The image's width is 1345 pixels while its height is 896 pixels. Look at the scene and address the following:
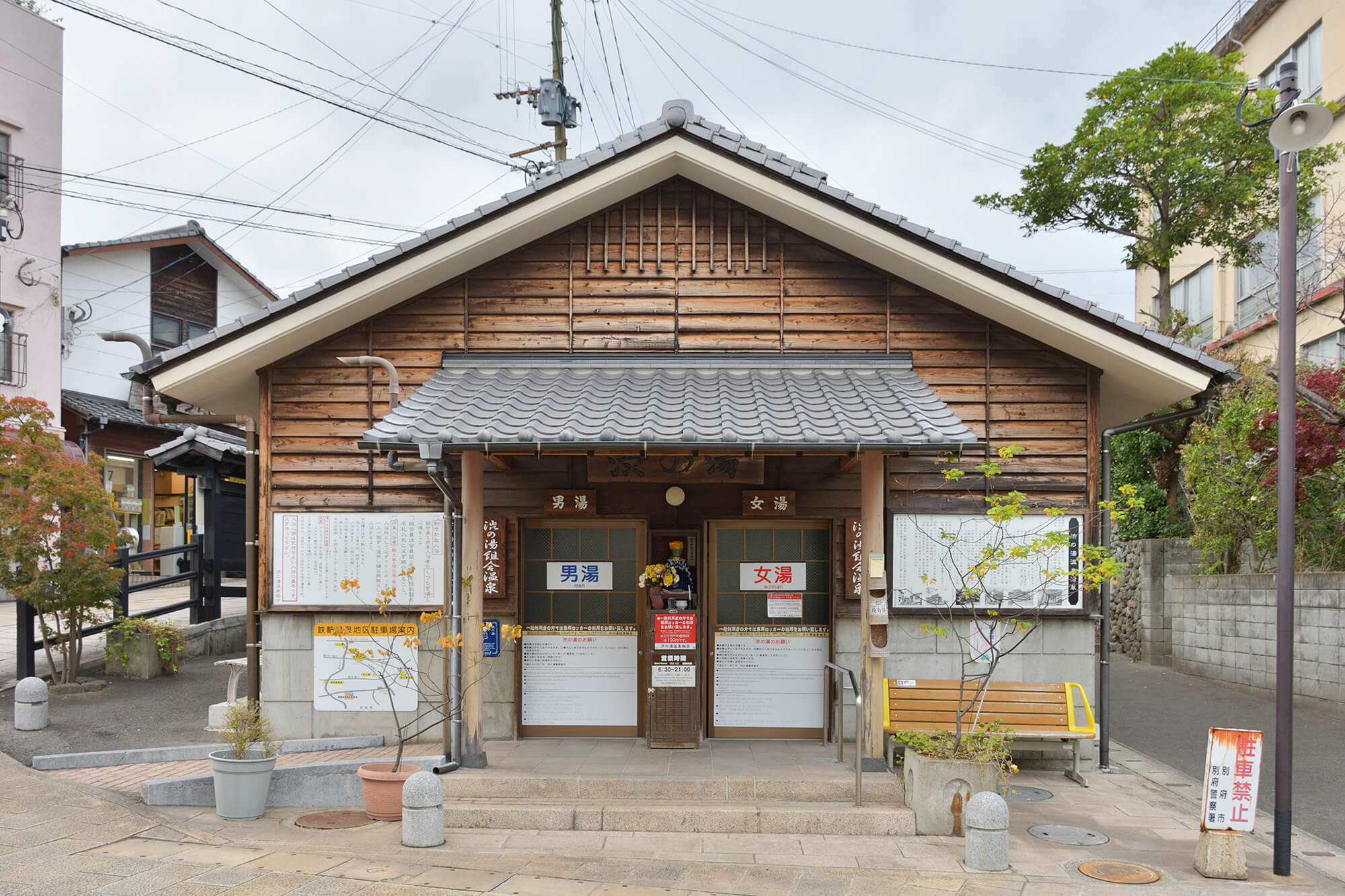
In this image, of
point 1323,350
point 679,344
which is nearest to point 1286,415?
point 679,344

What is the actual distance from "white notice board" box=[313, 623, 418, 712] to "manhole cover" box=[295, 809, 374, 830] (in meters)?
1.32

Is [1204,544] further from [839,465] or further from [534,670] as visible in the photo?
[534,670]

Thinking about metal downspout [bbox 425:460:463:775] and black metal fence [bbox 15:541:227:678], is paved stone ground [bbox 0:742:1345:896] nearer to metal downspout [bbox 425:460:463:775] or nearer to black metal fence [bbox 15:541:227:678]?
metal downspout [bbox 425:460:463:775]

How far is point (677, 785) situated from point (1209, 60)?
17.0 metres

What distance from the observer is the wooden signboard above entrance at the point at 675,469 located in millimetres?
8945

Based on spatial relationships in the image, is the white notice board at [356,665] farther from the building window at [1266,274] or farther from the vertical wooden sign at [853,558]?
the building window at [1266,274]

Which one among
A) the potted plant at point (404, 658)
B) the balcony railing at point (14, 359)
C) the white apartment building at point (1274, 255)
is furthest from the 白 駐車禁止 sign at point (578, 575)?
the balcony railing at point (14, 359)

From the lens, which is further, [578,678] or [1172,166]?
[1172,166]

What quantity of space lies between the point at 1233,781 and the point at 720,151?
6422 millimetres

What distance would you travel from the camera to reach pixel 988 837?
6602 mm

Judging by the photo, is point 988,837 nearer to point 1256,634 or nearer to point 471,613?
point 471,613

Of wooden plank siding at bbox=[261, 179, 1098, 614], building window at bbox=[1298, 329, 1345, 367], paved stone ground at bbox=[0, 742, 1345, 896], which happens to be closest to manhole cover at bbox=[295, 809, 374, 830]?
paved stone ground at bbox=[0, 742, 1345, 896]

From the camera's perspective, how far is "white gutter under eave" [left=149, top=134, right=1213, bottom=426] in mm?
8648

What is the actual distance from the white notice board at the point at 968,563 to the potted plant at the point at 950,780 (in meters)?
1.80
